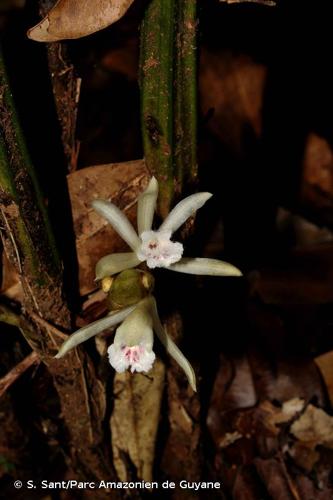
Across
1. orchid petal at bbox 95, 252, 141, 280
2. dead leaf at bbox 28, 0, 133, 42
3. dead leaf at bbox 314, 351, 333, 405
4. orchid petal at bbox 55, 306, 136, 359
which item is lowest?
dead leaf at bbox 314, 351, 333, 405

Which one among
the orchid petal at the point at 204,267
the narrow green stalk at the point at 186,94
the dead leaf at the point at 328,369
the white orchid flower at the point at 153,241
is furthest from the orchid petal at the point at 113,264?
the dead leaf at the point at 328,369

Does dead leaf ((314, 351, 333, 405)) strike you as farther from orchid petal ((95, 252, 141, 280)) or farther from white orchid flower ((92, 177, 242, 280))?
orchid petal ((95, 252, 141, 280))

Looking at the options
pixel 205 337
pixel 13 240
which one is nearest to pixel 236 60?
pixel 205 337

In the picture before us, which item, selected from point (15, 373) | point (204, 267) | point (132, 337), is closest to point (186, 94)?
point (204, 267)

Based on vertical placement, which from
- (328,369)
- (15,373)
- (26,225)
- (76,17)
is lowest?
(328,369)

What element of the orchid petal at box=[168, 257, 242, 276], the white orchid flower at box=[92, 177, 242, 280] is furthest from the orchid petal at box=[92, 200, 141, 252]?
the orchid petal at box=[168, 257, 242, 276]

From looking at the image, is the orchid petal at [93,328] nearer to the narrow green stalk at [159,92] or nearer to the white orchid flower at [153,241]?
the white orchid flower at [153,241]

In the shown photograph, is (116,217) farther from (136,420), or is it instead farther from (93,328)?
(136,420)
